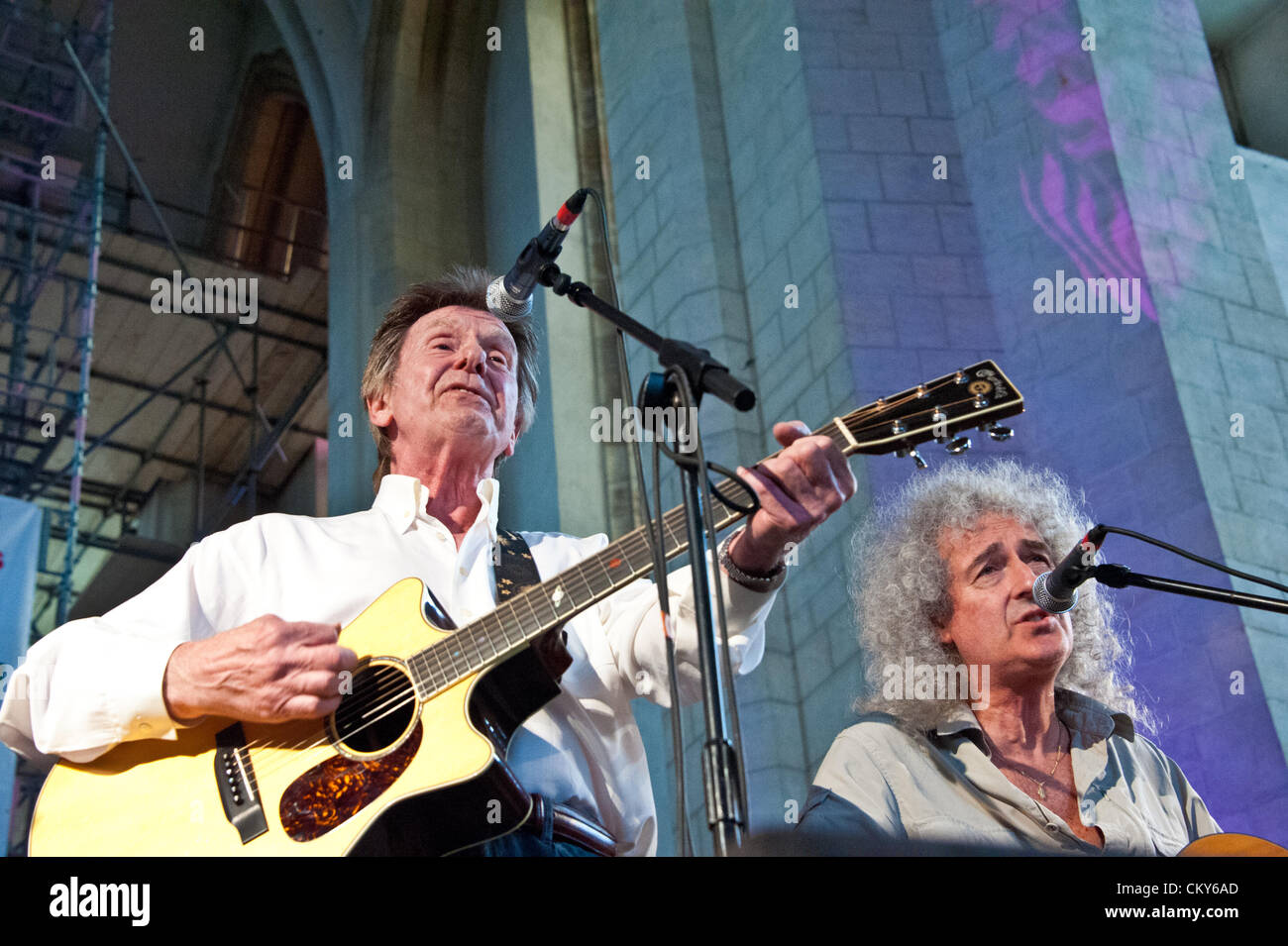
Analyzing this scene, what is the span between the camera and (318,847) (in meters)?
2.29

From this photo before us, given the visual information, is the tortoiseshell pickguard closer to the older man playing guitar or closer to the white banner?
the older man playing guitar

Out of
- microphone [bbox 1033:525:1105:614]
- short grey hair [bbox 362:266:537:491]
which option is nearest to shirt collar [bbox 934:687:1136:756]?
microphone [bbox 1033:525:1105:614]

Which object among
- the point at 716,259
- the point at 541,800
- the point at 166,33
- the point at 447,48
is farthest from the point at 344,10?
the point at 541,800

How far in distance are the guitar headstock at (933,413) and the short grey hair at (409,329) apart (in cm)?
104

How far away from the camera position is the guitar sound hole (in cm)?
241

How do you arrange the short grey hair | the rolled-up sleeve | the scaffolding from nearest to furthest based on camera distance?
the rolled-up sleeve < the short grey hair < the scaffolding

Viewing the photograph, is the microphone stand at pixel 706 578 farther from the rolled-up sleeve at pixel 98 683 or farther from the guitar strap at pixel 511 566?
the rolled-up sleeve at pixel 98 683

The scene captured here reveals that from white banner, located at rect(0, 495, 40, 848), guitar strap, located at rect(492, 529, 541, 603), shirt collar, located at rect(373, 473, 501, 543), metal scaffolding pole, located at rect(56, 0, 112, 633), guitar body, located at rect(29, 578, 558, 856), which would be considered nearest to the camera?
guitar body, located at rect(29, 578, 558, 856)

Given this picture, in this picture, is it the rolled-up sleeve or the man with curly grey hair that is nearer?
the rolled-up sleeve

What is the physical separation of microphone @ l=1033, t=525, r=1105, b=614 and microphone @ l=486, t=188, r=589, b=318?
110 centimetres

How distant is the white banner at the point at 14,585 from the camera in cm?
501

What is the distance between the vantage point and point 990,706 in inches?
122

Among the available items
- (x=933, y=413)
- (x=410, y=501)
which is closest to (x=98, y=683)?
(x=410, y=501)
